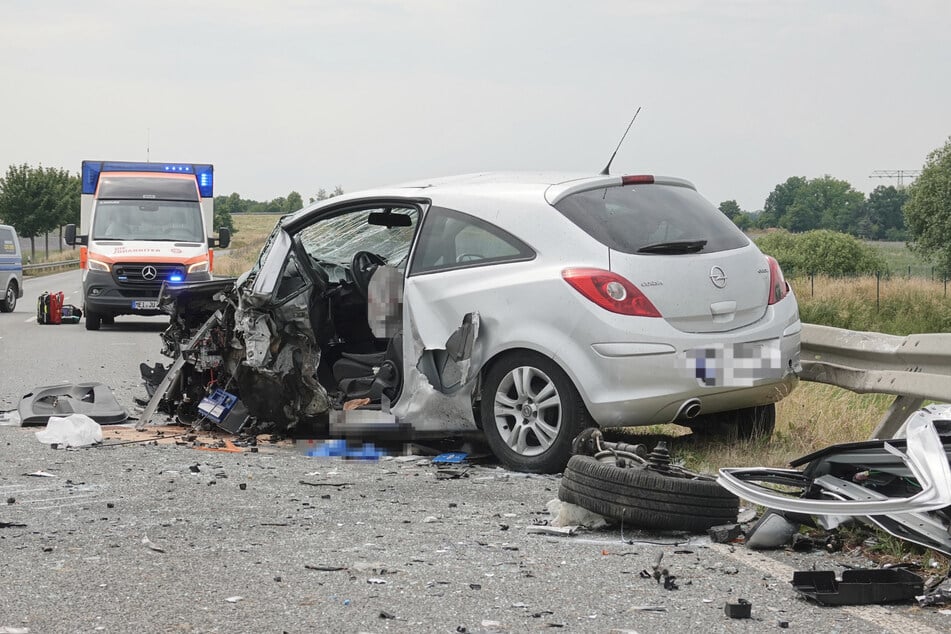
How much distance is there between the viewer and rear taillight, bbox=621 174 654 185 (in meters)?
7.23

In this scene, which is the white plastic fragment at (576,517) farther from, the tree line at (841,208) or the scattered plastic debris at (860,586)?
the tree line at (841,208)

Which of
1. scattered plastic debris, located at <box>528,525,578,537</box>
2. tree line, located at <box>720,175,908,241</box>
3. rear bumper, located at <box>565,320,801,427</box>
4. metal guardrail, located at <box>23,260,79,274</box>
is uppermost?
tree line, located at <box>720,175,908,241</box>

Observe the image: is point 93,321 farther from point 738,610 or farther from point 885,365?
point 738,610

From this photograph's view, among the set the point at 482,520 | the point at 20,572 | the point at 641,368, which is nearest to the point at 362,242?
the point at 641,368

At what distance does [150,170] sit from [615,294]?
57.7ft

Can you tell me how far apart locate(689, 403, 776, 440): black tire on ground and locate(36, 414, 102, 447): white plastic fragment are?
154 inches

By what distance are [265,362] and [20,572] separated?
10.6 ft

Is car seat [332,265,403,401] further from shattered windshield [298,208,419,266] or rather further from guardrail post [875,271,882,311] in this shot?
guardrail post [875,271,882,311]

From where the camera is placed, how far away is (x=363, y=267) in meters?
8.58

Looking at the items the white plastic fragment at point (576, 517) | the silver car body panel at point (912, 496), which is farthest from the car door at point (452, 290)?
the silver car body panel at point (912, 496)

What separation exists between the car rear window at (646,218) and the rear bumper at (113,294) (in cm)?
1456

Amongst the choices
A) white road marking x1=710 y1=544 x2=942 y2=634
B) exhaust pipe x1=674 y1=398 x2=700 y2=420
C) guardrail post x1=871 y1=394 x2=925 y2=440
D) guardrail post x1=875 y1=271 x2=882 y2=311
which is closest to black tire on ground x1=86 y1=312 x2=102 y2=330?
exhaust pipe x1=674 y1=398 x2=700 y2=420

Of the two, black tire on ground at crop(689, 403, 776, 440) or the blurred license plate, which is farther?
black tire on ground at crop(689, 403, 776, 440)

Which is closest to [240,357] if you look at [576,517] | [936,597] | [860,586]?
[576,517]
